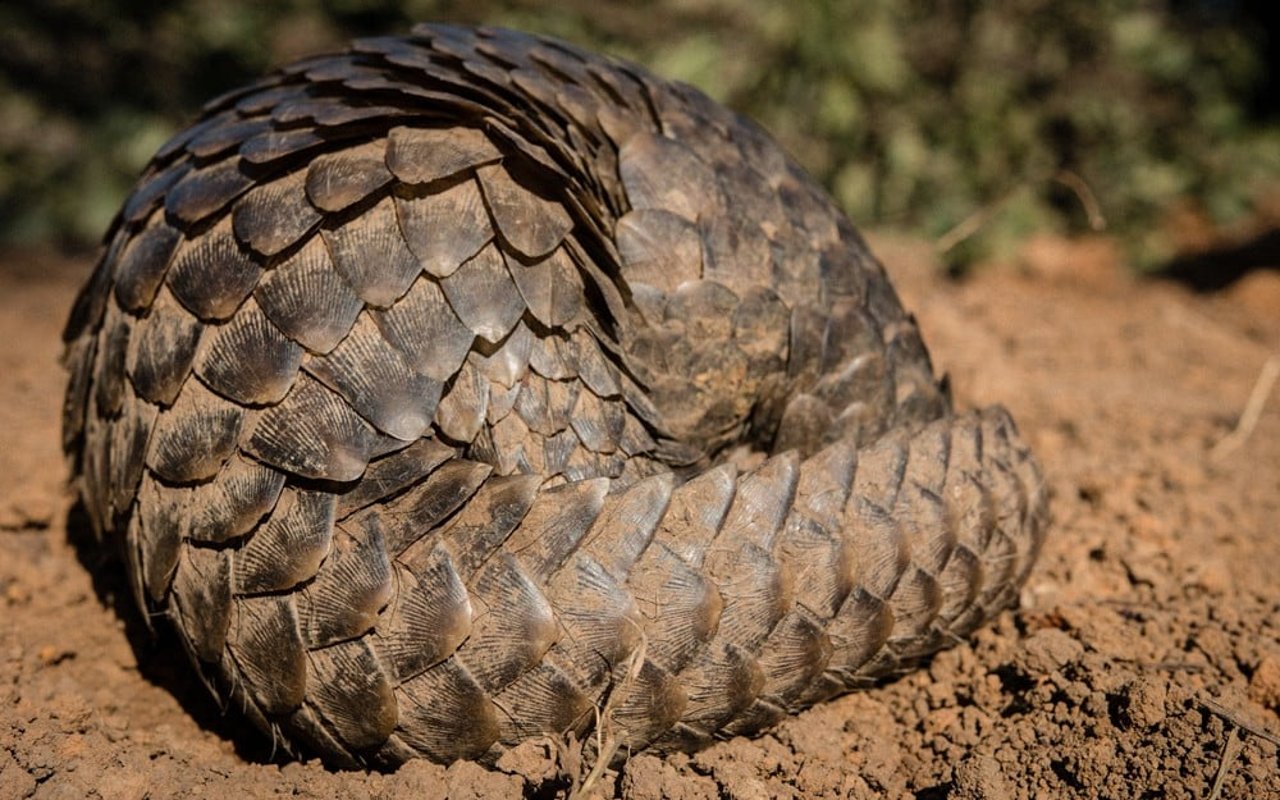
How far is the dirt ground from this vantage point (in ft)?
6.66

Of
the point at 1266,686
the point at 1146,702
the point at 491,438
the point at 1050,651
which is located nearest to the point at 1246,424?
the point at 1266,686

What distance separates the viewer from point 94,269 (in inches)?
102

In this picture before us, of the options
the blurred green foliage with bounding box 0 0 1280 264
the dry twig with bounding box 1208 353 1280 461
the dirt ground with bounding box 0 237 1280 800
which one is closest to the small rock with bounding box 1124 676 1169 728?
the dirt ground with bounding box 0 237 1280 800

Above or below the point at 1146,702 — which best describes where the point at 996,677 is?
below

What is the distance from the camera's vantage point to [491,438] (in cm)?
214

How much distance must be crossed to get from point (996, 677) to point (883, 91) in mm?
4449

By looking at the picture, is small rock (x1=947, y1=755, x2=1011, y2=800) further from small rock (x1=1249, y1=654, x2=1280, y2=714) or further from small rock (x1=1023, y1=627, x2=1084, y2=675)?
small rock (x1=1249, y1=654, x2=1280, y2=714)

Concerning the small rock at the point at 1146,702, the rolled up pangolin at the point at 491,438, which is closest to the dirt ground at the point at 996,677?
the small rock at the point at 1146,702

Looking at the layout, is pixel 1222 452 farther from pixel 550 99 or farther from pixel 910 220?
pixel 910 220

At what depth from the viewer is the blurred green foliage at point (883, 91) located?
20.1ft

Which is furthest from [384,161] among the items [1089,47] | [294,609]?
[1089,47]

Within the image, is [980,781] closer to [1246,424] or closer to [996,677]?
[996,677]

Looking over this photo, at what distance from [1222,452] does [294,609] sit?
120 inches

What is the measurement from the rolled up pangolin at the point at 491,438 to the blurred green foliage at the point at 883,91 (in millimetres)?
3870
